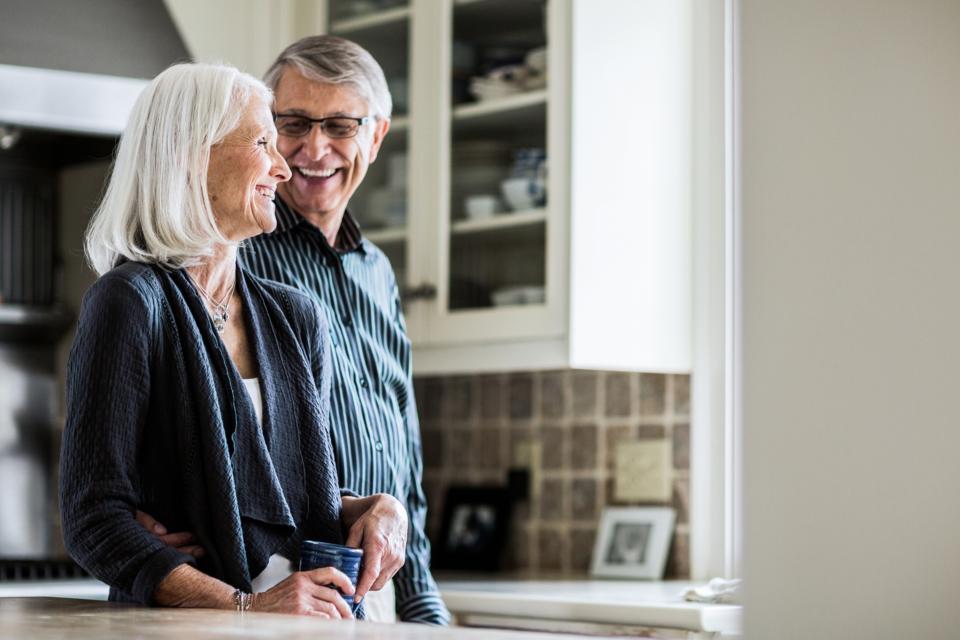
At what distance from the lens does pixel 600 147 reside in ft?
8.73

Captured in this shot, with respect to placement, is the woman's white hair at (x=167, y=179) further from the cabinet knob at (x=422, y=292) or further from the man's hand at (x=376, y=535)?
the cabinet knob at (x=422, y=292)

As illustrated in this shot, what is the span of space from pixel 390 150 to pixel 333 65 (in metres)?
1.10

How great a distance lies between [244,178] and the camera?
143 centimetres

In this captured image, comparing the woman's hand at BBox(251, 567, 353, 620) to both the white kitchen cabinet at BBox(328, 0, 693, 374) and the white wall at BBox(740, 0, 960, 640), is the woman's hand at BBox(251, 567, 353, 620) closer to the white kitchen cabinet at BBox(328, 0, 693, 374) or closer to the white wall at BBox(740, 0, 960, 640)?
the white wall at BBox(740, 0, 960, 640)

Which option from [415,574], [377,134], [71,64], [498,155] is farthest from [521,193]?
[415,574]

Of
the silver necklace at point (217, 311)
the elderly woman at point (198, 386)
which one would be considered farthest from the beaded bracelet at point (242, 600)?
the silver necklace at point (217, 311)

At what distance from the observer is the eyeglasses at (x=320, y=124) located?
192 cm

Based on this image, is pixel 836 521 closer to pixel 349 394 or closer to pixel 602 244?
pixel 349 394

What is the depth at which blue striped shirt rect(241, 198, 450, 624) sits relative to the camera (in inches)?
70.8

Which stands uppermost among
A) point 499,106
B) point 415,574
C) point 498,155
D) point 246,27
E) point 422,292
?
point 246,27

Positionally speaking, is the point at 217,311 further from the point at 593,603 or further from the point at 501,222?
the point at 501,222

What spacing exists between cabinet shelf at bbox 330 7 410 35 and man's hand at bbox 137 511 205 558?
194 cm

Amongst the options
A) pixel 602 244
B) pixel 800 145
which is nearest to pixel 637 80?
pixel 602 244

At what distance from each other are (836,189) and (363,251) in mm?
1481
